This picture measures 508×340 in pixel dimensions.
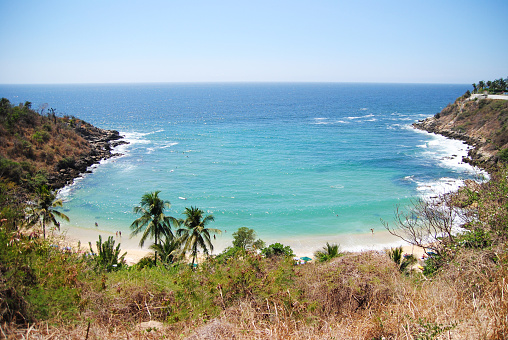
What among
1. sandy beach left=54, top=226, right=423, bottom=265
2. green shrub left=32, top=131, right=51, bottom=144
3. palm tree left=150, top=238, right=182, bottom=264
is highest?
green shrub left=32, top=131, right=51, bottom=144

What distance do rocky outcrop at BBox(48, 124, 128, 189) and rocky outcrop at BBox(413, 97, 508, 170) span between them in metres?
66.9

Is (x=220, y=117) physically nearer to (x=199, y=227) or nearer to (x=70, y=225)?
(x=70, y=225)

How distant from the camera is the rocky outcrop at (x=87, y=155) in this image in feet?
165

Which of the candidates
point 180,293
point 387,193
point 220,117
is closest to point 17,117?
point 180,293

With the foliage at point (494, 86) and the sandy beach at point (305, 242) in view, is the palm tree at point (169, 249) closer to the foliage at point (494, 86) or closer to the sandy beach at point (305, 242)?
the sandy beach at point (305, 242)

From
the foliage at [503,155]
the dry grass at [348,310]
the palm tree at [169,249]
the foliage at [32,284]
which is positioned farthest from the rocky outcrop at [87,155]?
the foliage at [503,155]

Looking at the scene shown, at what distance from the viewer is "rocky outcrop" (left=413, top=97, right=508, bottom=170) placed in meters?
56.7

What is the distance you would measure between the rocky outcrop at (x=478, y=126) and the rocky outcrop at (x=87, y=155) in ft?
219

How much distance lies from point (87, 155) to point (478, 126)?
8460 cm

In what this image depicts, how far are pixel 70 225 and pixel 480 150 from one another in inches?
2701

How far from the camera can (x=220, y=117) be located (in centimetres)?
12481

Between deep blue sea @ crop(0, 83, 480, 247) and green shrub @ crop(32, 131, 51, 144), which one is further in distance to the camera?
green shrub @ crop(32, 131, 51, 144)

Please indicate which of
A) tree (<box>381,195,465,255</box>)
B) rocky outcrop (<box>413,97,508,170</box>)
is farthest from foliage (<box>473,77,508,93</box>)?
tree (<box>381,195,465,255</box>)

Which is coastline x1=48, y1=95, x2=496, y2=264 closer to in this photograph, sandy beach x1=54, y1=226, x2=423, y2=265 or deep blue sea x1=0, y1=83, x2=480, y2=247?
sandy beach x1=54, y1=226, x2=423, y2=265
